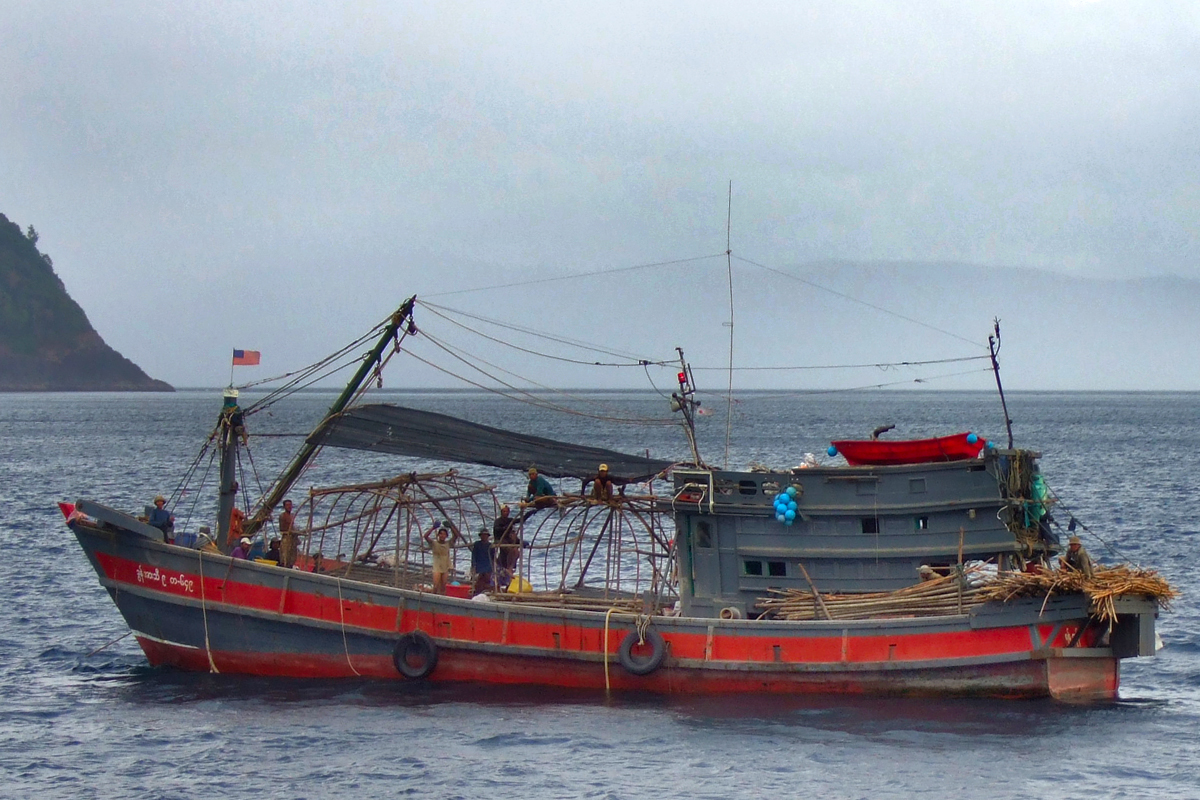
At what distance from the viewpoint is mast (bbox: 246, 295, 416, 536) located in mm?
27094

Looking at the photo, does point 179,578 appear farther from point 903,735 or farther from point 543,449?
point 903,735

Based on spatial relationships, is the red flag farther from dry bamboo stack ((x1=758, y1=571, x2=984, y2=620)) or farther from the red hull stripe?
dry bamboo stack ((x1=758, y1=571, x2=984, y2=620))

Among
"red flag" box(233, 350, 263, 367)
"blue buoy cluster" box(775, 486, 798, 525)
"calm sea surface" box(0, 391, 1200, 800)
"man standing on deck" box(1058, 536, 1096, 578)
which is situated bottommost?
"calm sea surface" box(0, 391, 1200, 800)

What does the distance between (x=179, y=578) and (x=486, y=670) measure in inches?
245

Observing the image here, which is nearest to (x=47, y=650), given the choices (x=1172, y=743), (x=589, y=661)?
(x=589, y=661)

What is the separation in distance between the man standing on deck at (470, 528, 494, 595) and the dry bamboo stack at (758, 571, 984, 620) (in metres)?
5.45

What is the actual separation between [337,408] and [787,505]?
31.2 ft

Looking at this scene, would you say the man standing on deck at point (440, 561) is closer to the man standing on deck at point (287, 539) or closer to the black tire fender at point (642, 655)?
the man standing on deck at point (287, 539)

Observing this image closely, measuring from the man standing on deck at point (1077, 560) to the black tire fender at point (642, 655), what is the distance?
7.20 meters

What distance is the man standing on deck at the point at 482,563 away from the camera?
26.1 m

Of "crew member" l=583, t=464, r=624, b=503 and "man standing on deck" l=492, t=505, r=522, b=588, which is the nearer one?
"crew member" l=583, t=464, r=624, b=503

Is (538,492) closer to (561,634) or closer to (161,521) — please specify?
(561,634)

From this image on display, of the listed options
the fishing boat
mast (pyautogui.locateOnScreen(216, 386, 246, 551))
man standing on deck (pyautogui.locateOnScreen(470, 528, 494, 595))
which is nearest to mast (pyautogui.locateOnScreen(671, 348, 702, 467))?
the fishing boat

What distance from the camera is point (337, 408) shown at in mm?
27484
